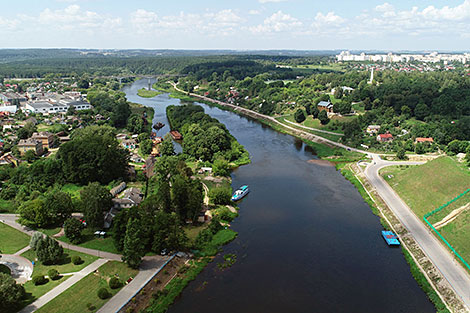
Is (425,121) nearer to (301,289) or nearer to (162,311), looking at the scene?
(301,289)

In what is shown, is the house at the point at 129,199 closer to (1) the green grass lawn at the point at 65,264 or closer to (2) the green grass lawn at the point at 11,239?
(1) the green grass lawn at the point at 65,264

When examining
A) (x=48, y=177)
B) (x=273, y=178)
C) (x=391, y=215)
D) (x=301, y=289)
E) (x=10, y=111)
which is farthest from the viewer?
(x=10, y=111)

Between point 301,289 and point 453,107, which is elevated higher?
point 453,107

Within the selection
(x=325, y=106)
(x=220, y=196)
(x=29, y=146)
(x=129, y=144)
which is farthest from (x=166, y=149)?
(x=325, y=106)

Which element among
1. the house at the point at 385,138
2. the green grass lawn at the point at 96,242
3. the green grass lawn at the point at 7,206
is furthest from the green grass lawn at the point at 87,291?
the house at the point at 385,138

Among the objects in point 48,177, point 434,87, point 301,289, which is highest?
point 434,87

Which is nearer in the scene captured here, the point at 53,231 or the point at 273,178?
the point at 53,231

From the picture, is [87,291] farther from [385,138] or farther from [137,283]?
[385,138]

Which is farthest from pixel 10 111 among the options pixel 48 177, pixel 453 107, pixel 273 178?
pixel 453 107
